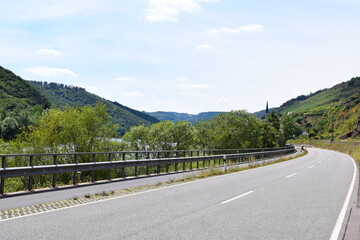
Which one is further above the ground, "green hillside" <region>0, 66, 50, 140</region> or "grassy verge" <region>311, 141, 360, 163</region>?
"green hillside" <region>0, 66, 50, 140</region>

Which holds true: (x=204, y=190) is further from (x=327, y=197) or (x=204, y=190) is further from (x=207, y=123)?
(x=207, y=123)

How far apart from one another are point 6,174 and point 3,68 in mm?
171466

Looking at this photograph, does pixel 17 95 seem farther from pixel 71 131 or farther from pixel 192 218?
pixel 192 218

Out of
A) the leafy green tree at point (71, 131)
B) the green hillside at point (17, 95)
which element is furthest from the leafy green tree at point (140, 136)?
the green hillside at point (17, 95)

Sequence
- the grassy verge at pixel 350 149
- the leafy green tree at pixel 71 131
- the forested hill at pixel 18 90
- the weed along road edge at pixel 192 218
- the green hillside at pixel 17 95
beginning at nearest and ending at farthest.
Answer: the weed along road edge at pixel 192 218, the leafy green tree at pixel 71 131, the grassy verge at pixel 350 149, the green hillside at pixel 17 95, the forested hill at pixel 18 90

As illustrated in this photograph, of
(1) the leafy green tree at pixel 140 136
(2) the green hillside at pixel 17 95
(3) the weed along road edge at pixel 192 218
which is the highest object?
(2) the green hillside at pixel 17 95

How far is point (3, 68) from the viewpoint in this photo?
161000mm

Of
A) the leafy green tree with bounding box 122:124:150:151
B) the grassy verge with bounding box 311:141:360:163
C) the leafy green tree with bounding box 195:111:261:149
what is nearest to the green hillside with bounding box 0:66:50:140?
the leafy green tree with bounding box 122:124:150:151

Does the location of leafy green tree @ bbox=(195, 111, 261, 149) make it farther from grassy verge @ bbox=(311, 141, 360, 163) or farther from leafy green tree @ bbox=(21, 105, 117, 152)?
leafy green tree @ bbox=(21, 105, 117, 152)

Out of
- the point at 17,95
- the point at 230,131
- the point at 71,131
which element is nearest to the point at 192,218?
the point at 71,131

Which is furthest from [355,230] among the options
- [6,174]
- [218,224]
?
[6,174]

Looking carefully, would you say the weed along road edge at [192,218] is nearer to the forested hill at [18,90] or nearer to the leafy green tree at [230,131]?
the leafy green tree at [230,131]

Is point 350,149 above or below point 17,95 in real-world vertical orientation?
below

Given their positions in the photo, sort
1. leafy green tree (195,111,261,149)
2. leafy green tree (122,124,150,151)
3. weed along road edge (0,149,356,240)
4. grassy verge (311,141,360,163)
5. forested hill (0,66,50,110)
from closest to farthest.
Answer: weed along road edge (0,149,356,240) → grassy verge (311,141,360,163) → leafy green tree (122,124,150,151) → leafy green tree (195,111,261,149) → forested hill (0,66,50,110)
